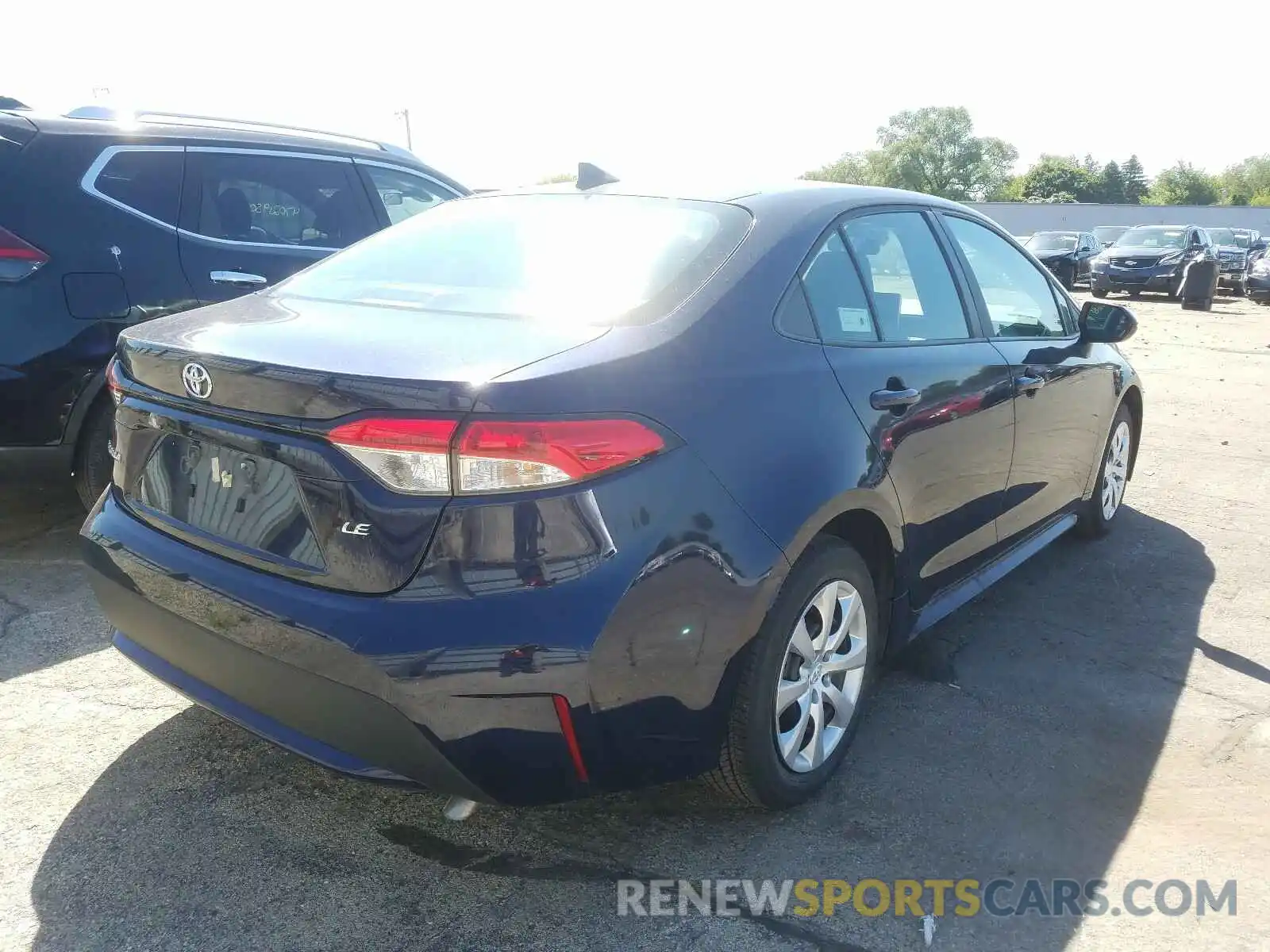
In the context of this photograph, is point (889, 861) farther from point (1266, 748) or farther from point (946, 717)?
point (1266, 748)

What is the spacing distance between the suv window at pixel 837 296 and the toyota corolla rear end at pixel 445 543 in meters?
0.43

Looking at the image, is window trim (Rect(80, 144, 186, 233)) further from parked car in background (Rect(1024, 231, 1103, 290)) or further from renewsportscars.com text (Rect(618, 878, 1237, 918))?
parked car in background (Rect(1024, 231, 1103, 290))

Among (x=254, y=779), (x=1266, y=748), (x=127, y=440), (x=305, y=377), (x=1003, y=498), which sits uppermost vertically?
(x=305, y=377)

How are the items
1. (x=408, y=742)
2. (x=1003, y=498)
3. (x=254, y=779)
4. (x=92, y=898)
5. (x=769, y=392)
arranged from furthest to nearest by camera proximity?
(x=1003, y=498)
(x=254, y=779)
(x=769, y=392)
(x=92, y=898)
(x=408, y=742)

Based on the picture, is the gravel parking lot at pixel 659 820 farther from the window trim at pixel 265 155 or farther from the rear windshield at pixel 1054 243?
the rear windshield at pixel 1054 243

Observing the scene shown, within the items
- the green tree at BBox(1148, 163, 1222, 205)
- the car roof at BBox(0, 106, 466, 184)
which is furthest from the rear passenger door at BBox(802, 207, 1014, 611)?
the green tree at BBox(1148, 163, 1222, 205)

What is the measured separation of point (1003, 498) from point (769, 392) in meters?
1.59

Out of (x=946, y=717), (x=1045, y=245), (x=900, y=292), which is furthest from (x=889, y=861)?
(x=1045, y=245)

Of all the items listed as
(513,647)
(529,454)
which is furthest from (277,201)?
(513,647)

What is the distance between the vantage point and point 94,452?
4.16 meters

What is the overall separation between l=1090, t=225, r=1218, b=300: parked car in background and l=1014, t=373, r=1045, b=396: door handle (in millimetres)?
21397

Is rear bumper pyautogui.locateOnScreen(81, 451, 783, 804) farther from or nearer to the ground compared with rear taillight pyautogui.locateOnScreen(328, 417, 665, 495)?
nearer to the ground

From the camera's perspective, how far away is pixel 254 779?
108 inches

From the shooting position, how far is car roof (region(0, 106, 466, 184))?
Answer: 4.30 m
